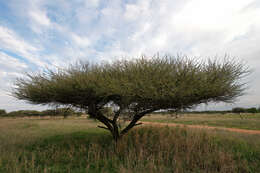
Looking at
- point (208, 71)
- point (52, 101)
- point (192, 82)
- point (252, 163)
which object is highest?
point (208, 71)

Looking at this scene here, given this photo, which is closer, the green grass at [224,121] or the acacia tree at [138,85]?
the acacia tree at [138,85]

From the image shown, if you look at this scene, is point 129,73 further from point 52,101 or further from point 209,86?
point 52,101

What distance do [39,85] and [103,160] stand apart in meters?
5.17

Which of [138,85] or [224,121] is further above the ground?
[138,85]

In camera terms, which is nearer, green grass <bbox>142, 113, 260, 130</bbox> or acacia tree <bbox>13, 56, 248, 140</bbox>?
acacia tree <bbox>13, 56, 248, 140</bbox>

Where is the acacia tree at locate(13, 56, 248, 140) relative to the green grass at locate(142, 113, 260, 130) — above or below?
above

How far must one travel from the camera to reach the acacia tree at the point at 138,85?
21.4 ft

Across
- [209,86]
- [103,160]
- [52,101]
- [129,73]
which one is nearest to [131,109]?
[129,73]

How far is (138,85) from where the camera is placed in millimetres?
6660

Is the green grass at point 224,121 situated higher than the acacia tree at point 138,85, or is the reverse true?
the acacia tree at point 138,85

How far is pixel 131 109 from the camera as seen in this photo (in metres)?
8.14

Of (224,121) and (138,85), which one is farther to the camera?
(224,121)

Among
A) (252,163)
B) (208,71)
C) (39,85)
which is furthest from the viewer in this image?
(39,85)

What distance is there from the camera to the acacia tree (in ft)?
21.4
